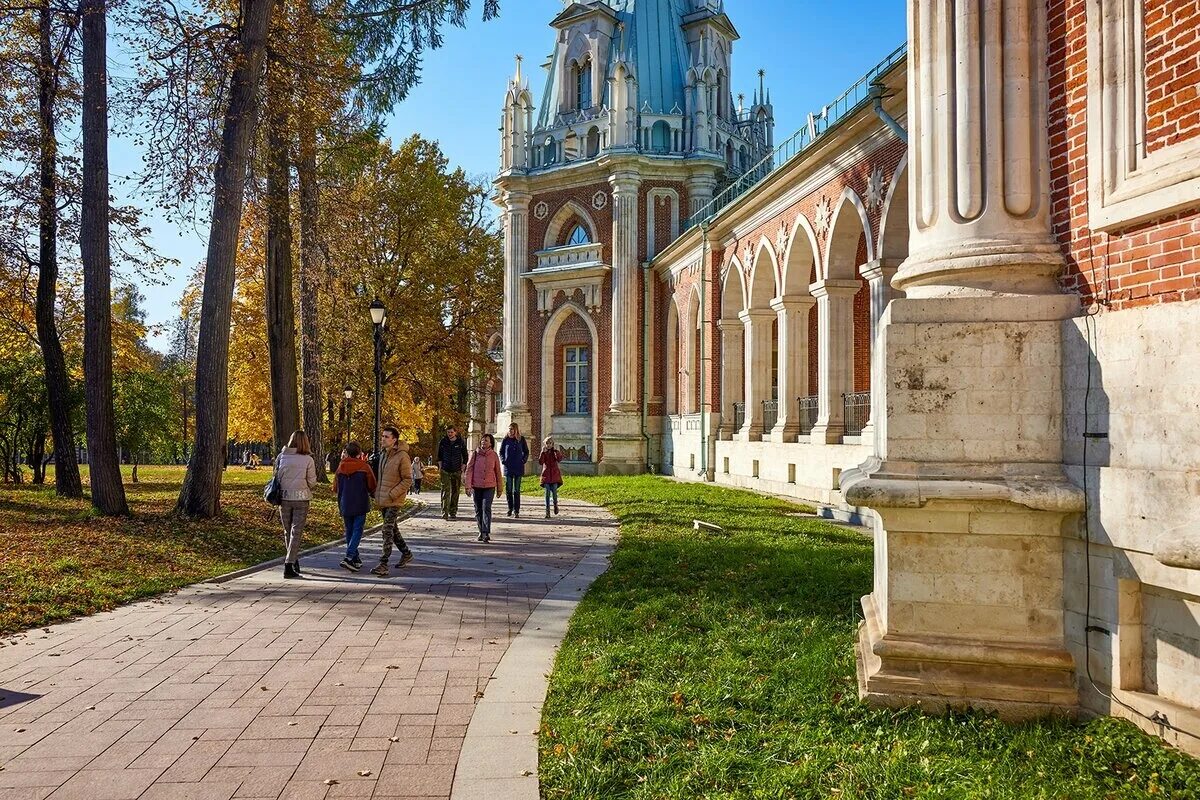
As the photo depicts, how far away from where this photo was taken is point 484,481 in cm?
1361

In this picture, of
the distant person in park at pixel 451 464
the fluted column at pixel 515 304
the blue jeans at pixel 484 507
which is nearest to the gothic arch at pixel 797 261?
the distant person in park at pixel 451 464

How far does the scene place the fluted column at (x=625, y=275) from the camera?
32531 mm

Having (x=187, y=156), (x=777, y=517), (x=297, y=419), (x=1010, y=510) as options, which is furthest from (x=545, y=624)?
(x=297, y=419)

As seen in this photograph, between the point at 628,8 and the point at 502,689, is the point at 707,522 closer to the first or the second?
the point at 502,689

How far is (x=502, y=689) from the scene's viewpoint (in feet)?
18.0

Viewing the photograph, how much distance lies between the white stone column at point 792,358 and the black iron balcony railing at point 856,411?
92.8 inches

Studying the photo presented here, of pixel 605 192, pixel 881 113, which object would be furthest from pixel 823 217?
pixel 605 192

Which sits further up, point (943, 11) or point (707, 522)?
point (943, 11)

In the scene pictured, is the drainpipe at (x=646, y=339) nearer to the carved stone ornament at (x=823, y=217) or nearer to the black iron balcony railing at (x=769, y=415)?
the black iron balcony railing at (x=769, y=415)

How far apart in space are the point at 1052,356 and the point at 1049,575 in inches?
46.6

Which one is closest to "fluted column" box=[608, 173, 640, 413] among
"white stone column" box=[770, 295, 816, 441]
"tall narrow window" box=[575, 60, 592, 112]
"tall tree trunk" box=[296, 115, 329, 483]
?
"tall narrow window" box=[575, 60, 592, 112]

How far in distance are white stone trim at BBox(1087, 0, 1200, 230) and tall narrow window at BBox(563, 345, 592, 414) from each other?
2936 centimetres

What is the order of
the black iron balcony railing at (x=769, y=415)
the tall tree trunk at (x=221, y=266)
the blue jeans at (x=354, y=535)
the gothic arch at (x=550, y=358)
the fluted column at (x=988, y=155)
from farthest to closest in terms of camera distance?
the gothic arch at (x=550, y=358)
the black iron balcony railing at (x=769, y=415)
the tall tree trunk at (x=221, y=266)
the blue jeans at (x=354, y=535)
the fluted column at (x=988, y=155)

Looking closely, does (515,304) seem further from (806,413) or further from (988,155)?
(988,155)
